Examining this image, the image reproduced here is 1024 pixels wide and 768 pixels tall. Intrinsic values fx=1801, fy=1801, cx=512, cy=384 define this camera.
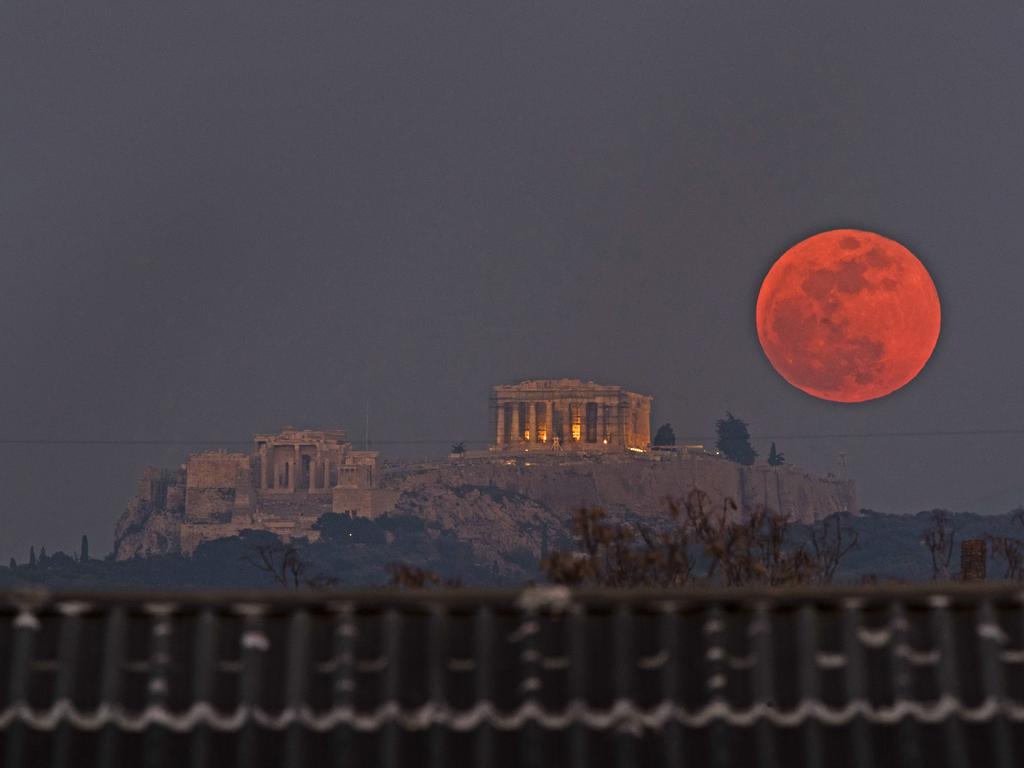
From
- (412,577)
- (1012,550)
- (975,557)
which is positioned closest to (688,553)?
(412,577)

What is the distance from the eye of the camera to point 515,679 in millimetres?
7719

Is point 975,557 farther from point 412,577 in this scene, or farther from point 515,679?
point 515,679

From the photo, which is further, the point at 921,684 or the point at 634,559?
the point at 634,559

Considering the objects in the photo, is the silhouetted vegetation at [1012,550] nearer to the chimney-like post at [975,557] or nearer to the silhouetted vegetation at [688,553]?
the chimney-like post at [975,557]

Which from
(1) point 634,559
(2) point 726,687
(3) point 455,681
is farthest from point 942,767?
(1) point 634,559

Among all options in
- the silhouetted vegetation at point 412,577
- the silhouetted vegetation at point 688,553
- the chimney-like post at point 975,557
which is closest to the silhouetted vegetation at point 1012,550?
the chimney-like post at point 975,557

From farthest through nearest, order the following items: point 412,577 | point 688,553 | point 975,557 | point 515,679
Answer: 1. point 975,557
2. point 688,553
3. point 412,577
4. point 515,679

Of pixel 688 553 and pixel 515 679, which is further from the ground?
pixel 688 553

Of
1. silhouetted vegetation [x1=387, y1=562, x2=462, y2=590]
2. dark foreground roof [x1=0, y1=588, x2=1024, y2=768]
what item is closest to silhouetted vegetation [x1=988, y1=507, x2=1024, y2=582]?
silhouetted vegetation [x1=387, y1=562, x2=462, y2=590]

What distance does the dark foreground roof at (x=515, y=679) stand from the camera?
764 cm

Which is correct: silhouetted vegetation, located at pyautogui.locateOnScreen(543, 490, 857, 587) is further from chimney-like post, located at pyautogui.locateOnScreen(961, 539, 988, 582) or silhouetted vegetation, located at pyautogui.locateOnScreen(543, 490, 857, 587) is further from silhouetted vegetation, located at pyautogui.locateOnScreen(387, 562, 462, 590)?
chimney-like post, located at pyautogui.locateOnScreen(961, 539, 988, 582)

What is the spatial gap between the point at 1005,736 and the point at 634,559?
937 inches

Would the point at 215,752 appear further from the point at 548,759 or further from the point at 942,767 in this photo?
the point at 942,767

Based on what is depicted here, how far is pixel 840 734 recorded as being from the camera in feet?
25.1
